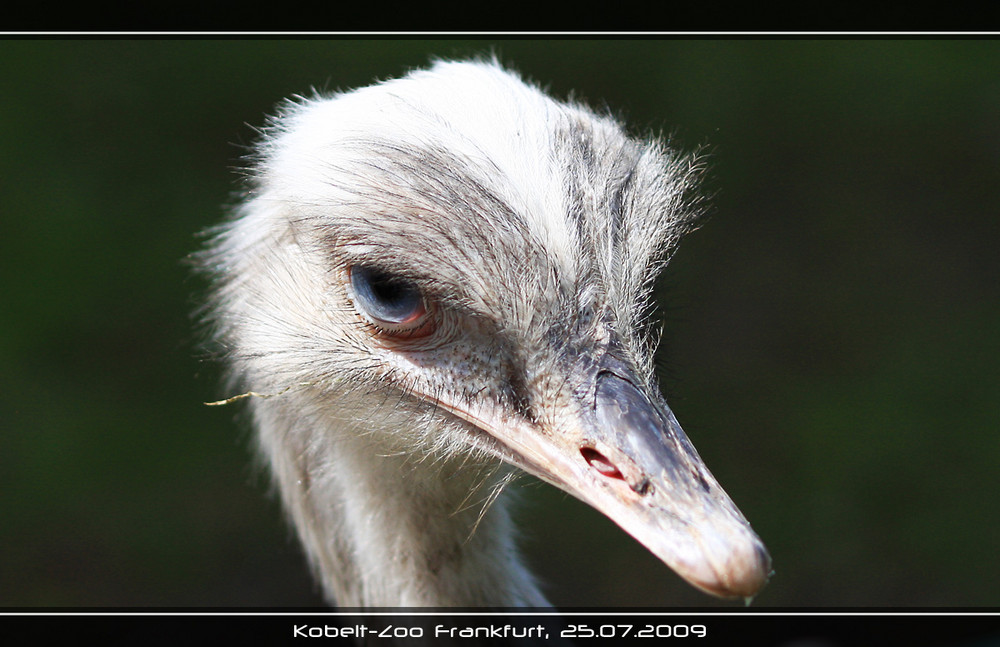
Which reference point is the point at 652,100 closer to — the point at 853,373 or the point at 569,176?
the point at 853,373

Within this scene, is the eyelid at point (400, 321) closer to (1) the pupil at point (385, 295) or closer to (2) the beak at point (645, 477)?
(1) the pupil at point (385, 295)

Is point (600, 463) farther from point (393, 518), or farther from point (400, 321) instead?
point (393, 518)

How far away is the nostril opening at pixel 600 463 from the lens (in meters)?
1.17

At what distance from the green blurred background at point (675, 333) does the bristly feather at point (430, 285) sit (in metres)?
1.75

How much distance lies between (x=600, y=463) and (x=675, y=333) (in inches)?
86.4

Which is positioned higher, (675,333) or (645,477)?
(675,333)

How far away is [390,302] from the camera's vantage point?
1364mm

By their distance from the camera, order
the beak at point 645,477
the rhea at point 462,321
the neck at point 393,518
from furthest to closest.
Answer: the neck at point 393,518, the rhea at point 462,321, the beak at point 645,477

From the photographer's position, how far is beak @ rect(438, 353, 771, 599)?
1.07 metres

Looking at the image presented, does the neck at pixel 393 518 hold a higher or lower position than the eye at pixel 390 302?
lower
